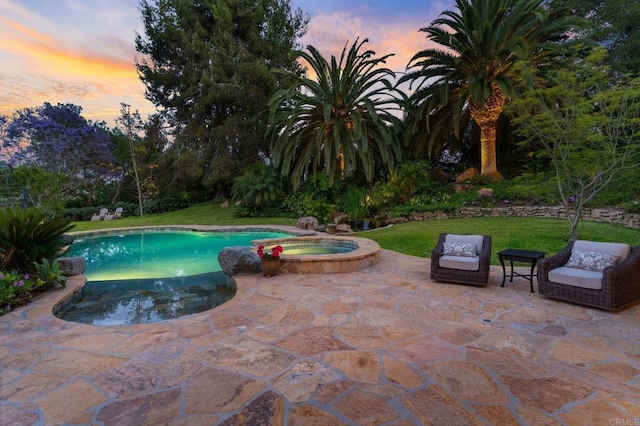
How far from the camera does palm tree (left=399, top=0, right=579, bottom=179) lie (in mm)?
11359

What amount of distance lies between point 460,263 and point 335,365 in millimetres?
3163

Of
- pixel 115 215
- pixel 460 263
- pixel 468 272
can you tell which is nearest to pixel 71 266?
pixel 460 263

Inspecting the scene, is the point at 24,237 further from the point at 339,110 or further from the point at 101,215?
the point at 101,215

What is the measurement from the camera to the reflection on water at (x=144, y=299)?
13.8 ft

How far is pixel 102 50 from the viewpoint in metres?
10.5

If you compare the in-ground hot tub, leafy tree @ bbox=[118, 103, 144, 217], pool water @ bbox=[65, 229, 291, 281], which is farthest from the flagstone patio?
leafy tree @ bbox=[118, 103, 144, 217]

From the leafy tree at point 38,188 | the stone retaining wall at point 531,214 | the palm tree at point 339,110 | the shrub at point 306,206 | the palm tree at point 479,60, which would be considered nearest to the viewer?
the stone retaining wall at point 531,214

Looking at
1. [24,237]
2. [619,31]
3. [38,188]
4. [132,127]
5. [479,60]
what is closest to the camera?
[24,237]

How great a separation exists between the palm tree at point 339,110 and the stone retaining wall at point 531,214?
9.92 ft

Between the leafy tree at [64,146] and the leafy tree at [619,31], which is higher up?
the leafy tree at [619,31]

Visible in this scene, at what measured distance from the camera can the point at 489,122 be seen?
524 inches

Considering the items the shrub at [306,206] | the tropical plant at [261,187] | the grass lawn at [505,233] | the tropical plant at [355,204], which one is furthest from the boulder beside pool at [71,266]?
the tropical plant at [261,187]

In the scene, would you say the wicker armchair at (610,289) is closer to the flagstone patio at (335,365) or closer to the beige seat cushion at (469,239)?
the flagstone patio at (335,365)

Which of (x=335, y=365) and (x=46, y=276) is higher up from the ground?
(x=46, y=276)
